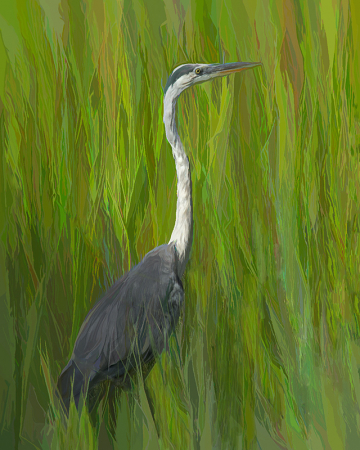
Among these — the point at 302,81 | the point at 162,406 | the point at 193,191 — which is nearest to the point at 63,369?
the point at 162,406

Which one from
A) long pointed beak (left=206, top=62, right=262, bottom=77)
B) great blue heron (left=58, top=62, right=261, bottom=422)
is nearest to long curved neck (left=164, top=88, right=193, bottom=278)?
great blue heron (left=58, top=62, right=261, bottom=422)

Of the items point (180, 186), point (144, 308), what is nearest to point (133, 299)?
point (144, 308)

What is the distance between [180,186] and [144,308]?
31 cm

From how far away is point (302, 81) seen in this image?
91 cm

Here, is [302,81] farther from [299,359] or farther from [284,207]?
[299,359]

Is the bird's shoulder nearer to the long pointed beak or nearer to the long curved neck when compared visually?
the long curved neck

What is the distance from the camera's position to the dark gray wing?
0.77 m

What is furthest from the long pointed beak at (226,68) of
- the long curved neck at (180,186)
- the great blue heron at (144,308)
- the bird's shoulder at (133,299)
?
the bird's shoulder at (133,299)

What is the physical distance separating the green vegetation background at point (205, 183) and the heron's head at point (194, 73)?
51mm

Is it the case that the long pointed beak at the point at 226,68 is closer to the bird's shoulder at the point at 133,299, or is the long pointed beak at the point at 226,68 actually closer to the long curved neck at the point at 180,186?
the long curved neck at the point at 180,186

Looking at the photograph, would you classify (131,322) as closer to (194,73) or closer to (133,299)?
(133,299)

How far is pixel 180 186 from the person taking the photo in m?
0.81

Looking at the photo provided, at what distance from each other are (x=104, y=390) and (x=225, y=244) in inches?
17.4

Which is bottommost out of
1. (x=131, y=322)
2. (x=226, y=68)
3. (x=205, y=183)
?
(x=131, y=322)
